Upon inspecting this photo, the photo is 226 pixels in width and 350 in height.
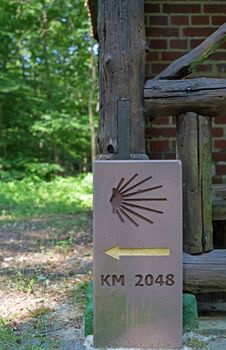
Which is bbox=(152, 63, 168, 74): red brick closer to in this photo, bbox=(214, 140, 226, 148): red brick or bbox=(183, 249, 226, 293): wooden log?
bbox=(214, 140, 226, 148): red brick

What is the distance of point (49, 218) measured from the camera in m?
8.61

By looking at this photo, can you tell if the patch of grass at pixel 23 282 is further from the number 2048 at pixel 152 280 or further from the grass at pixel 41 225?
the number 2048 at pixel 152 280

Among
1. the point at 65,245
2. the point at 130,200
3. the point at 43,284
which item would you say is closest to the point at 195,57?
the point at 130,200

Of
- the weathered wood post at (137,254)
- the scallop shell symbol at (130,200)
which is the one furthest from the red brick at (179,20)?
the scallop shell symbol at (130,200)

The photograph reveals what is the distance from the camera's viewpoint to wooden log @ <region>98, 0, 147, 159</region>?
2.84 m

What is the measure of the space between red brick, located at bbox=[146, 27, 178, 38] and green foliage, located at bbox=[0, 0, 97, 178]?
41.1ft

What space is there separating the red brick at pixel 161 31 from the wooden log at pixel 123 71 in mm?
819

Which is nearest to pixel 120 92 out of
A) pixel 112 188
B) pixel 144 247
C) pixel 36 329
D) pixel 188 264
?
pixel 112 188

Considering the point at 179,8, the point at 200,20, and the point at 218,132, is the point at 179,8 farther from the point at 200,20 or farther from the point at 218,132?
the point at 218,132

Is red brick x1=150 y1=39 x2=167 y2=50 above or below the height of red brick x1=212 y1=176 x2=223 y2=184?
above

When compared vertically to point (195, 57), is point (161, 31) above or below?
above

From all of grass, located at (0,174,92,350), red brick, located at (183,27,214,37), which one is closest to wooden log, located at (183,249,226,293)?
grass, located at (0,174,92,350)

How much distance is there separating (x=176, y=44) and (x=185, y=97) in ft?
3.38

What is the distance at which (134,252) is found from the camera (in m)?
2.63
